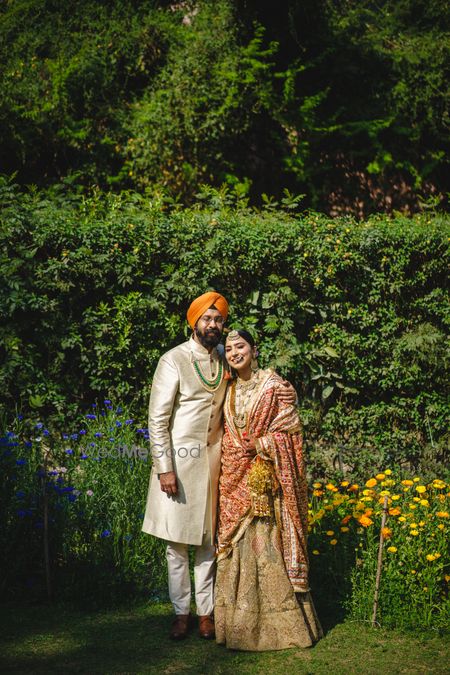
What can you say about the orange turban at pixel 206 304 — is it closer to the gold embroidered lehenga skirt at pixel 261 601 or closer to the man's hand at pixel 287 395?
the man's hand at pixel 287 395

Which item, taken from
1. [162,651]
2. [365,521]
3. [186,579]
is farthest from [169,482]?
[365,521]

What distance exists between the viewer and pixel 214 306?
4.23m

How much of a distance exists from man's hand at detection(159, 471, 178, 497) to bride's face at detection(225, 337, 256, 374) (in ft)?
2.32

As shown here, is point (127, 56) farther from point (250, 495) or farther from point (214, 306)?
point (250, 495)

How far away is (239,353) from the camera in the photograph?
410 centimetres

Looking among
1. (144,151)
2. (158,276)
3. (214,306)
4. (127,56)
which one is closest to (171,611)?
(214,306)

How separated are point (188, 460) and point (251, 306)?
2723mm

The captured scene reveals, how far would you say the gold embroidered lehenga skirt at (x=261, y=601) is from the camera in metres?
3.96

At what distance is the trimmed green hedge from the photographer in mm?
6336

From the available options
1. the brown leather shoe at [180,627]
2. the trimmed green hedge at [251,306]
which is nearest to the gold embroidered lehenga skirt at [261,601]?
the brown leather shoe at [180,627]

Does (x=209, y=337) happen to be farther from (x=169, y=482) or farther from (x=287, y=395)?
(x=169, y=482)

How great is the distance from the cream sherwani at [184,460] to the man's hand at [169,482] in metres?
0.03

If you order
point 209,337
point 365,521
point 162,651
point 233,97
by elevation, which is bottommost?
point 162,651

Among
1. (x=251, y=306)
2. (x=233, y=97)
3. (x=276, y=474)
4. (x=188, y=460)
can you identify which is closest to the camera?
(x=276, y=474)
